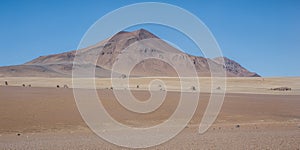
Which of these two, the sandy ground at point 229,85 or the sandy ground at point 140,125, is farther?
the sandy ground at point 229,85

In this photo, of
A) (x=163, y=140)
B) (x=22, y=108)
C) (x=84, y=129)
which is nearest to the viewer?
(x=163, y=140)

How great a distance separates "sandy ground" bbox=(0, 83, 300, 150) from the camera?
1520cm

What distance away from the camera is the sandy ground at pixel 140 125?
598 inches

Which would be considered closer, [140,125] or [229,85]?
[140,125]

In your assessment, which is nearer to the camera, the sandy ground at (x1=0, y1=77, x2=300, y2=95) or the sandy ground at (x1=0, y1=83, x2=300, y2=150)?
the sandy ground at (x1=0, y1=83, x2=300, y2=150)

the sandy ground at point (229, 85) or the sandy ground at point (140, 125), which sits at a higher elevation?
the sandy ground at point (229, 85)

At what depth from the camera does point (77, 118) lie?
26.0 m

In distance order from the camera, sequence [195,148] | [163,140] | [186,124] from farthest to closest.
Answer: [186,124] → [163,140] → [195,148]

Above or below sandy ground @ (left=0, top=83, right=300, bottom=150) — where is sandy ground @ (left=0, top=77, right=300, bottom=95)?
above

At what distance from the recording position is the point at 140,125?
24.4 metres

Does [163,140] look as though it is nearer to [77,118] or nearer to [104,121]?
[104,121]

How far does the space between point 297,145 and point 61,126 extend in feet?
43.1

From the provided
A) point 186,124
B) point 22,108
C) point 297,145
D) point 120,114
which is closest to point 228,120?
point 186,124

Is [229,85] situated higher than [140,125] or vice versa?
[229,85]
